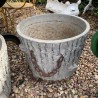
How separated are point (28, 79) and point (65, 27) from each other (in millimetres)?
832

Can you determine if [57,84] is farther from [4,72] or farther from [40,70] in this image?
[4,72]

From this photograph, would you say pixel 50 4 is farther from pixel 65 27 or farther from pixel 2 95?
pixel 2 95

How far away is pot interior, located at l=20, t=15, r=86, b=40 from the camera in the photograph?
10.6ft

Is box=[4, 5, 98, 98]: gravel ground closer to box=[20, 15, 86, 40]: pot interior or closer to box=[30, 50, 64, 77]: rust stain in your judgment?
box=[30, 50, 64, 77]: rust stain

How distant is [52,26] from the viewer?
3367 millimetres

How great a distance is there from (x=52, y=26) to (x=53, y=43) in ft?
2.33

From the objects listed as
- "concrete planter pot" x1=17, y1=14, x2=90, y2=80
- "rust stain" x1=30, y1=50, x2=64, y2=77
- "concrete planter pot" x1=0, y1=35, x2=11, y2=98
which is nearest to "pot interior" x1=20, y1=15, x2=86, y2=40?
"concrete planter pot" x1=17, y1=14, x2=90, y2=80

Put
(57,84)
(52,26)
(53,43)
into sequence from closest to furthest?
1. (53,43)
2. (57,84)
3. (52,26)

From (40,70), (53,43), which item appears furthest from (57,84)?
(53,43)

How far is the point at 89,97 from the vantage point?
9.97ft

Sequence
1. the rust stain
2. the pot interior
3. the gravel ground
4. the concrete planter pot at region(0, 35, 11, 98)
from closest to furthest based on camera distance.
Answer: the concrete planter pot at region(0, 35, 11, 98), the rust stain, the gravel ground, the pot interior

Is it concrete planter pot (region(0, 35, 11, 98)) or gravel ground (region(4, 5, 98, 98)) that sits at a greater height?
concrete planter pot (region(0, 35, 11, 98))

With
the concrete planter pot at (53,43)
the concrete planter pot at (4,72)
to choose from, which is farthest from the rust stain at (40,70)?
the concrete planter pot at (4,72)

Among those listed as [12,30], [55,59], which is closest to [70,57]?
[55,59]
